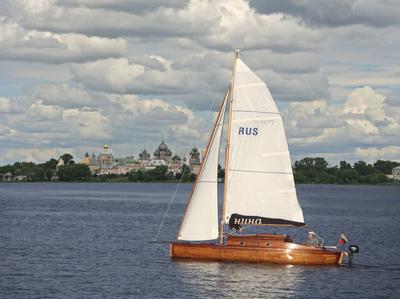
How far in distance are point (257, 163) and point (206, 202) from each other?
13.8 ft

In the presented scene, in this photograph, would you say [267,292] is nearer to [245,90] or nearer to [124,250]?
[245,90]

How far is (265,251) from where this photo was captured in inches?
2176

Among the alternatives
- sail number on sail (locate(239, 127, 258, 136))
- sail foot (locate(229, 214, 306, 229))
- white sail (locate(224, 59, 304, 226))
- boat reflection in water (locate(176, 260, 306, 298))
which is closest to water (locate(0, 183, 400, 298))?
boat reflection in water (locate(176, 260, 306, 298))

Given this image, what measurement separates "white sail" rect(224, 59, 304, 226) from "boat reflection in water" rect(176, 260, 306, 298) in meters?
3.00

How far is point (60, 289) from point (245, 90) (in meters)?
16.6

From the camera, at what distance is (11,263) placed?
60688 millimetres

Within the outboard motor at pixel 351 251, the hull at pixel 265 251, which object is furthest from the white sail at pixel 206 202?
the outboard motor at pixel 351 251

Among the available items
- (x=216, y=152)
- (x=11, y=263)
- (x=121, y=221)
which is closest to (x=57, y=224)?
(x=121, y=221)

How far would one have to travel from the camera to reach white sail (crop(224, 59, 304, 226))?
54906 mm

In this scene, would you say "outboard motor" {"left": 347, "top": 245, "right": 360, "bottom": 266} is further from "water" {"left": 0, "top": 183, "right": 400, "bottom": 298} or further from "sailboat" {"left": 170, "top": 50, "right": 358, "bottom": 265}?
"sailboat" {"left": 170, "top": 50, "right": 358, "bottom": 265}

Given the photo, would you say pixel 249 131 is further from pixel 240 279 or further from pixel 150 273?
pixel 150 273

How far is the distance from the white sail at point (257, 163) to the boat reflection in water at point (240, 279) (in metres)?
3.00

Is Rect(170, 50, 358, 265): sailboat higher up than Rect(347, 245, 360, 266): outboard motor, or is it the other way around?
Rect(170, 50, 358, 265): sailboat

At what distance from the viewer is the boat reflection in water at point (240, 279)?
48344 millimetres
